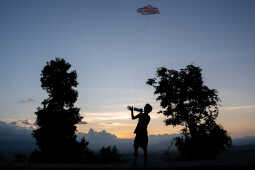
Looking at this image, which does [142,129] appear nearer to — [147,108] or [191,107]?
[147,108]

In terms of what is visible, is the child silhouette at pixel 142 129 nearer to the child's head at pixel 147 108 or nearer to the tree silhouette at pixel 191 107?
the child's head at pixel 147 108

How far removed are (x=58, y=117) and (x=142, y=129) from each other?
17.4m

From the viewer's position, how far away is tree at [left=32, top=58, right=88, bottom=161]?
27031mm

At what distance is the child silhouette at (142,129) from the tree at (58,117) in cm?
1587

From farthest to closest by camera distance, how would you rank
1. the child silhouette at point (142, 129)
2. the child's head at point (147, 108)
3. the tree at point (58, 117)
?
the tree at point (58, 117)
the child's head at point (147, 108)
the child silhouette at point (142, 129)

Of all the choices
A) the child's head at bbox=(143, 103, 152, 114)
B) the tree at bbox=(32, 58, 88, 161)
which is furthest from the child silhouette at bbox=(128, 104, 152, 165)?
the tree at bbox=(32, 58, 88, 161)

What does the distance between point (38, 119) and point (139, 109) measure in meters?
18.3

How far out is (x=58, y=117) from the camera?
27.8 meters

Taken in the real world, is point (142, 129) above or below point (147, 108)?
below

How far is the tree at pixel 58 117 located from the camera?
27031mm

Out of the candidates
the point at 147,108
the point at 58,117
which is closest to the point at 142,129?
the point at 147,108

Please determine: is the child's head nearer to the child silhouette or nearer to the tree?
the child silhouette

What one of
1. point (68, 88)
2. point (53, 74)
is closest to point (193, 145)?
point (68, 88)

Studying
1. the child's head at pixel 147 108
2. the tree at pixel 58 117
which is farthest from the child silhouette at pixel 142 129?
the tree at pixel 58 117
